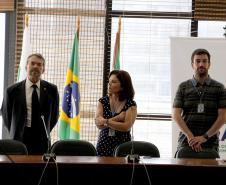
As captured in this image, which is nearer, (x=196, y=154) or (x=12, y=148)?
(x=12, y=148)

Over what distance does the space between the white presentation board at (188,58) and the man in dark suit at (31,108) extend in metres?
1.73

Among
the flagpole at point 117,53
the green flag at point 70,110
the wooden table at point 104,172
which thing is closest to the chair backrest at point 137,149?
the wooden table at point 104,172

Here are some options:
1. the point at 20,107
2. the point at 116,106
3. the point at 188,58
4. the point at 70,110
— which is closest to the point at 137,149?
the point at 116,106

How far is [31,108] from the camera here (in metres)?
4.30

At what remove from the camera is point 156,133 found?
620 centimetres

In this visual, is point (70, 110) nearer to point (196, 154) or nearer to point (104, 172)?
point (196, 154)

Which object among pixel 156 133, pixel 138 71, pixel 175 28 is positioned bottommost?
pixel 156 133

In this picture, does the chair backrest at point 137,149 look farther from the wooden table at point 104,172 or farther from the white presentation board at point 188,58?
the white presentation board at point 188,58

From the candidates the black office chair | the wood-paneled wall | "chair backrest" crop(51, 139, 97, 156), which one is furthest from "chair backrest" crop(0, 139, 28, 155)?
the wood-paneled wall

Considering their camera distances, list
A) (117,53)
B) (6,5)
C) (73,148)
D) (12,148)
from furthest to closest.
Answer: (6,5) < (117,53) < (73,148) < (12,148)

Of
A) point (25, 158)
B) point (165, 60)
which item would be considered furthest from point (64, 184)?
point (165, 60)

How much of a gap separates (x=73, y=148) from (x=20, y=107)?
0.77m

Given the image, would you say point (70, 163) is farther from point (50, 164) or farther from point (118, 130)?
point (118, 130)

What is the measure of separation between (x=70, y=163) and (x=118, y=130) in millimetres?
1179
